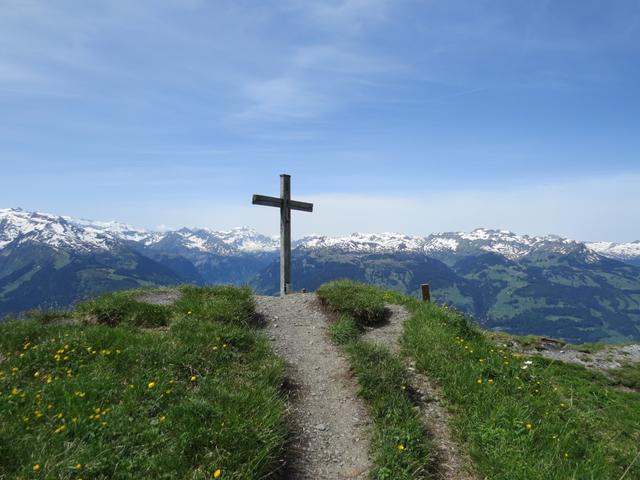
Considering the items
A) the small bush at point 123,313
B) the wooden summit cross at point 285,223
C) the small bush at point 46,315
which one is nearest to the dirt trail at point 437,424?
the small bush at point 123,313

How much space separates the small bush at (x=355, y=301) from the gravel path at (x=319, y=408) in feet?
4.21

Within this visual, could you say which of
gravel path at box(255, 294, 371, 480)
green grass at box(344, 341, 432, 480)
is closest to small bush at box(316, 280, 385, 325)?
gravel path at box(255, 294, 371, 480)

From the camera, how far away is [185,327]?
10484 millimetres

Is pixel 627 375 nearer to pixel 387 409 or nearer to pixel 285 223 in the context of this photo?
pixel 285 223

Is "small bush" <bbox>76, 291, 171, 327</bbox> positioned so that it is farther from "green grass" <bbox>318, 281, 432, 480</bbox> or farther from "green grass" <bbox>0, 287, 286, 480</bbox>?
"green grass" <bbox>318, 281, 432, 480</bbox>

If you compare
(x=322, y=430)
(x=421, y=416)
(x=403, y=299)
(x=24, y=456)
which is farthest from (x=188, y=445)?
(x=403, y=299)

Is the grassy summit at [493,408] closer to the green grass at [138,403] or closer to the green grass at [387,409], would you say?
the green grass at [387,409]

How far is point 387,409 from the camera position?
8.38m

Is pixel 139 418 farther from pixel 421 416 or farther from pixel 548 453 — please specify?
pixel 548 453

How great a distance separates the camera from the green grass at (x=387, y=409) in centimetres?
689

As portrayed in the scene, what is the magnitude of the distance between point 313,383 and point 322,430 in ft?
6.05

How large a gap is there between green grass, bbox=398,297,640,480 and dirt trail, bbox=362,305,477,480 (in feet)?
0.78

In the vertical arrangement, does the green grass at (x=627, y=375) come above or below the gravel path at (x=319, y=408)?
below

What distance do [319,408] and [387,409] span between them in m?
1.52
